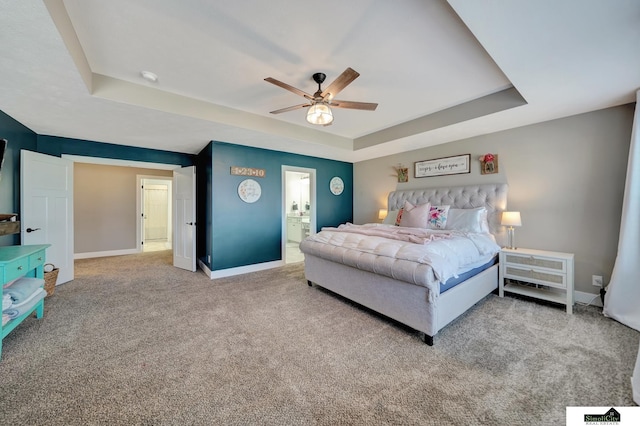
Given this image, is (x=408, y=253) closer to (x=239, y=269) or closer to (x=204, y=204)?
(x=239, y=269)

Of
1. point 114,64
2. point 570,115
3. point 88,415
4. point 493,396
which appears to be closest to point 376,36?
point 114,64

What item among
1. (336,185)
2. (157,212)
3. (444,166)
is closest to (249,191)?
(336,185)

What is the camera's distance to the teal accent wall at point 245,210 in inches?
161

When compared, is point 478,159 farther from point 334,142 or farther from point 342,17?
point 342,17

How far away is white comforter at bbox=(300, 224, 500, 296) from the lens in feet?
6.78

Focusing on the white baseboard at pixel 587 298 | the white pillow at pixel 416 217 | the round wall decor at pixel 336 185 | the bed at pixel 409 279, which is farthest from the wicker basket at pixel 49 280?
the white baseboard at pixel 587 298

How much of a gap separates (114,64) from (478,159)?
4818mm

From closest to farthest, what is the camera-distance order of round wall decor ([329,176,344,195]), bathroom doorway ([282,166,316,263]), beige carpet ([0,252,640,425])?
beige carpet ([0,252,640,425]) < round wall decor ([329,176,344,195]) < bathroom doorway ([282,166,316,263])

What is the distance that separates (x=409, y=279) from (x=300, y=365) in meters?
1.14

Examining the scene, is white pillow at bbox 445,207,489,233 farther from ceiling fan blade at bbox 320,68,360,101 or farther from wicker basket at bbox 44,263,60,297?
wicker basket at bbox 44,263,60,297

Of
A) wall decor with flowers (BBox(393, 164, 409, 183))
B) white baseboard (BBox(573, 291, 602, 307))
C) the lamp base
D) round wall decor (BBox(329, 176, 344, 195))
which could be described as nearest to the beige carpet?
white baseboard (BBox(573, 291, 602, 307))

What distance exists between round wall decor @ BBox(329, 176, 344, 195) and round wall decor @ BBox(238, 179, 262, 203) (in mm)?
1872

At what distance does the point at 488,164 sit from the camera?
3682 mm

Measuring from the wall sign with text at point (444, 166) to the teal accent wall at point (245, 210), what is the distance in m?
2.23
